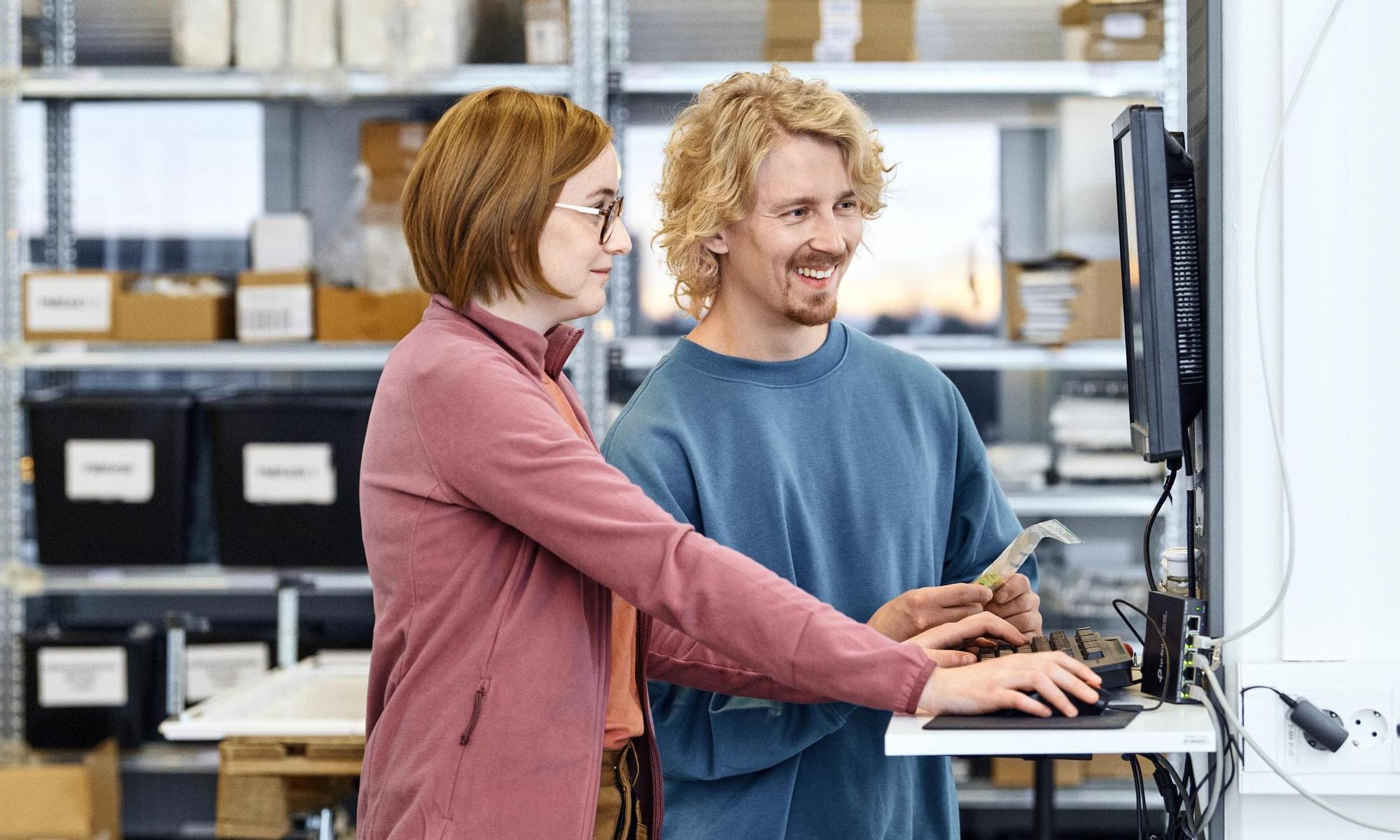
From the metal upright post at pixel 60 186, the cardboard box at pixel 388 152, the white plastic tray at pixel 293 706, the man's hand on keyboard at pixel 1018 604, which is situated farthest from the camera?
the metal upright post at pixel 60 186

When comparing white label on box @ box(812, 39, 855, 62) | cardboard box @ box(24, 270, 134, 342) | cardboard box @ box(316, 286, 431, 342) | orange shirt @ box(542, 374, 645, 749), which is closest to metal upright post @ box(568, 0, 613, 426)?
cardboard box @ box(316, 286, 431, 342)

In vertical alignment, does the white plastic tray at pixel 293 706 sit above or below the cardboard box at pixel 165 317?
below

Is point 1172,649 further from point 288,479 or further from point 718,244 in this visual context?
point 288,479

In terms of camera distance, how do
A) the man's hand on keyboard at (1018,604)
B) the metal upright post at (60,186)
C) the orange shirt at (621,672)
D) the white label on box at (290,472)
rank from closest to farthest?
the orange shirt at (621,672) → the man's hand on keyboard at (1018,604) → the white label on box at (290,472) → the metal upright post at (60,186)

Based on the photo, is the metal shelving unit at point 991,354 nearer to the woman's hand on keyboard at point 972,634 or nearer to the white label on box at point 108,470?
the white label on box at point 108,470

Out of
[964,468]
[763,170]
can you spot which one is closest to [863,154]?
[763,170]

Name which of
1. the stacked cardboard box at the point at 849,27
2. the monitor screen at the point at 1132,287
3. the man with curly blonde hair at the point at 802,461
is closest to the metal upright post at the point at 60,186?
the stacked cardboard box at the point at 849,27

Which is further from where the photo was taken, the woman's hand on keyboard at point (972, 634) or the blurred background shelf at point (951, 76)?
the blurred background shelf at point (951, 76)

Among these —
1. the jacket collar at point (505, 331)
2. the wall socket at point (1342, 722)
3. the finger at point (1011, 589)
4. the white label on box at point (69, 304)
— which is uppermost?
the white label on box at point (69, 304)

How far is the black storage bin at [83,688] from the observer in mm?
2902

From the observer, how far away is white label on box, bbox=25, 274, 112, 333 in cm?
289

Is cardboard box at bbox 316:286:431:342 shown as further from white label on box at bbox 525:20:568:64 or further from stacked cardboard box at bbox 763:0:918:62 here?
stacked cardboard box at bbox 763:0:918:62

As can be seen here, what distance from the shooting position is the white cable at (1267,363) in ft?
3.83

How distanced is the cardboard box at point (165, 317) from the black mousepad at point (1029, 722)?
233cm
